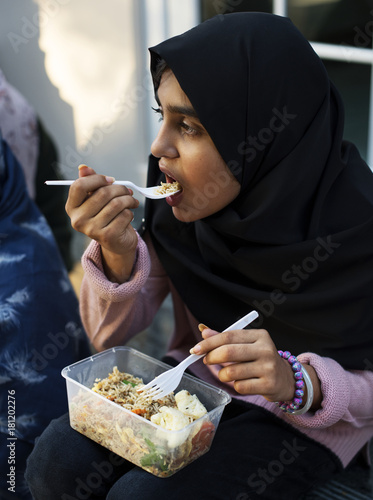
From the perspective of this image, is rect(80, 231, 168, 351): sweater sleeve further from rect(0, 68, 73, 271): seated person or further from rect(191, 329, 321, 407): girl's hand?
rect(0, 68, 73, 271): seated person

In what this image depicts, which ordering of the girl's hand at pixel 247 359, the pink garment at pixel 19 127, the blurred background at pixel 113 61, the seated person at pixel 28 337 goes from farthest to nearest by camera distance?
the pink garment at pixel 19 127 → the blurred background at pixel 113 61 → the seated person at pixel 28 337 → the girl's hand at pixel 247 359

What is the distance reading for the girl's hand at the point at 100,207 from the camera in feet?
4.35

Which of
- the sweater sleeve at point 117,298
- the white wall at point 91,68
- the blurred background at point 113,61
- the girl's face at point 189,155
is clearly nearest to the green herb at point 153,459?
the sweater sleeve at point 117,298

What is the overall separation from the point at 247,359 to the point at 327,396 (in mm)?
234

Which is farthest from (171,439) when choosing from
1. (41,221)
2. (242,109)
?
(41,221)

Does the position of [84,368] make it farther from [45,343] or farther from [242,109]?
[242,109]

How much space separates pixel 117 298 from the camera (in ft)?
4.79

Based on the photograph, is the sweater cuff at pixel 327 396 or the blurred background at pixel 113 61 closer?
the sweater cuff at pixel 327 396

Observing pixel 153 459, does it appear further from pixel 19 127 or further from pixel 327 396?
pixel 19 127

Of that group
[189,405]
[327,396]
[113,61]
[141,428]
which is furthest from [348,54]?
[141,428]

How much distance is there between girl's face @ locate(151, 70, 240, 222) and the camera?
136 cm

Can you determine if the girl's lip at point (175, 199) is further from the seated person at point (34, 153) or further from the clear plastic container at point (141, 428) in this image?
the seated person at point (34, 153)

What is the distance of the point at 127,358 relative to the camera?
151cm

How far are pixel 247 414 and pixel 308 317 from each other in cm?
27
